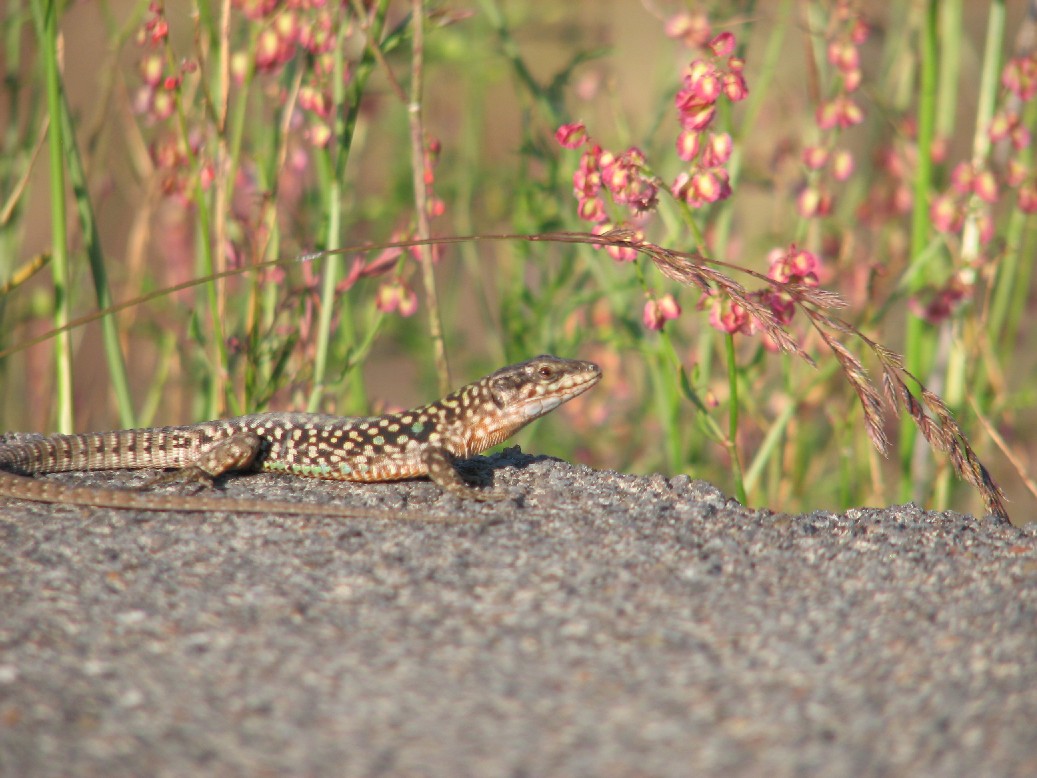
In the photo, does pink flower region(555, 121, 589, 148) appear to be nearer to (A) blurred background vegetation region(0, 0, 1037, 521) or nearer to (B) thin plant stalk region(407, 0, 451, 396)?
(A) blurred background vegetation region(0, 0, 1037, 521)

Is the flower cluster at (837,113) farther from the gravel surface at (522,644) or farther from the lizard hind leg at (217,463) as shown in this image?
the lizard hind leg at (217,463)

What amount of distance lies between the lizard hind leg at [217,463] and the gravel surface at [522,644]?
1.88 ft

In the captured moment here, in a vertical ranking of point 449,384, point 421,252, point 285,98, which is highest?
point 285,98

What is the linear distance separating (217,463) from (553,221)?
223cm

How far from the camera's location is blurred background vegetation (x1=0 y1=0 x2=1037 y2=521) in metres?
4.68

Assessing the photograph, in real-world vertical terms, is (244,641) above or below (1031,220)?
below

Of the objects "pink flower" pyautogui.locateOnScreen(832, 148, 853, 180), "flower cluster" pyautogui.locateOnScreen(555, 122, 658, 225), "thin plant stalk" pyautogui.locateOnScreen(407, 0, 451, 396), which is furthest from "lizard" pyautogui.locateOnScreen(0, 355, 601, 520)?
"pink flower" pyautogui.locateOnScreen(832, 148, 853, 180)

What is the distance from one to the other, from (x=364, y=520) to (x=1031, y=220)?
4101 millimetres

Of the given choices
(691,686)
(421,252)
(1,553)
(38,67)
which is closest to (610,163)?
(421,252)

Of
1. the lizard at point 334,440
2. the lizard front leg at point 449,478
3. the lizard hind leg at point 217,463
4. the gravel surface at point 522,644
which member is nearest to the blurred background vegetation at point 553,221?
the lizard at point 334,440

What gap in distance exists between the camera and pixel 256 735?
233cm

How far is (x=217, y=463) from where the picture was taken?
173 inches

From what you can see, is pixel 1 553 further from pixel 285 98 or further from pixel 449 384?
pixel 285 98

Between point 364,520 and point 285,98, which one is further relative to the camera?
point 285,98
